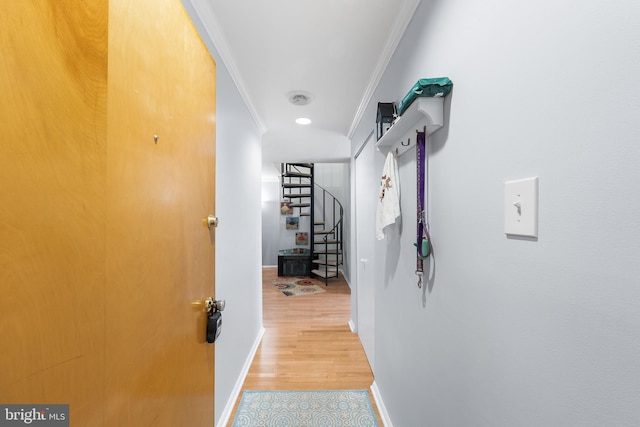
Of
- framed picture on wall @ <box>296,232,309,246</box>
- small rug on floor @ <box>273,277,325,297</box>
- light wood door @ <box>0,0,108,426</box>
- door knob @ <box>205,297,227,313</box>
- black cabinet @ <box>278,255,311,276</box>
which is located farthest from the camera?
framed picture on wall @ <box>296,232,309,246</box>

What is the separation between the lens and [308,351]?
2.50 meters

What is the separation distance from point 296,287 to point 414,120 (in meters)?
4.24

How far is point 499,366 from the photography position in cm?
68

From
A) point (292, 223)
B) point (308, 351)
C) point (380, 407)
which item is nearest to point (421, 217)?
point (380, 407)

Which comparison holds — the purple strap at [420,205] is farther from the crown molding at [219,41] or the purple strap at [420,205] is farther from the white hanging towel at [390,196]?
the crown molding at [219,41]

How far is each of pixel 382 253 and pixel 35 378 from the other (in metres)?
1.64

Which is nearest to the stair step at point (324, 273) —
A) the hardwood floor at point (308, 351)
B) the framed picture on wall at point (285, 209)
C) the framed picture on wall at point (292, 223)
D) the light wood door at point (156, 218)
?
the hardwood floor at point (308, 351)

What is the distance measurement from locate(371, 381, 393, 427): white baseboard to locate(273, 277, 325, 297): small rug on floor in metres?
2.56

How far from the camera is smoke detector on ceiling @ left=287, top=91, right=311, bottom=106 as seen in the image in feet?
6.93

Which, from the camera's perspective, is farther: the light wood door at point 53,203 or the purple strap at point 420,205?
the purple strap at point 420,205

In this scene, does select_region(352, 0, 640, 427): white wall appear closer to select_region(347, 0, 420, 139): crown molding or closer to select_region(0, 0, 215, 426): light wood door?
select_region(347, 0, 420, 139): crown molding

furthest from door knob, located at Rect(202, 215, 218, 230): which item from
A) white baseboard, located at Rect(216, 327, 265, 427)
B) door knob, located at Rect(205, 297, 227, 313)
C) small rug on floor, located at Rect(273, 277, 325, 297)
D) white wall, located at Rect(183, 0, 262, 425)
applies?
small rug on floor, located at Rect(273, 277, 325, 297)

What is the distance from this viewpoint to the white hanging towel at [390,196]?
4.47 ft

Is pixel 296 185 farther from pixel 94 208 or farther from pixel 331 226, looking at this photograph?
pixel 94 208
